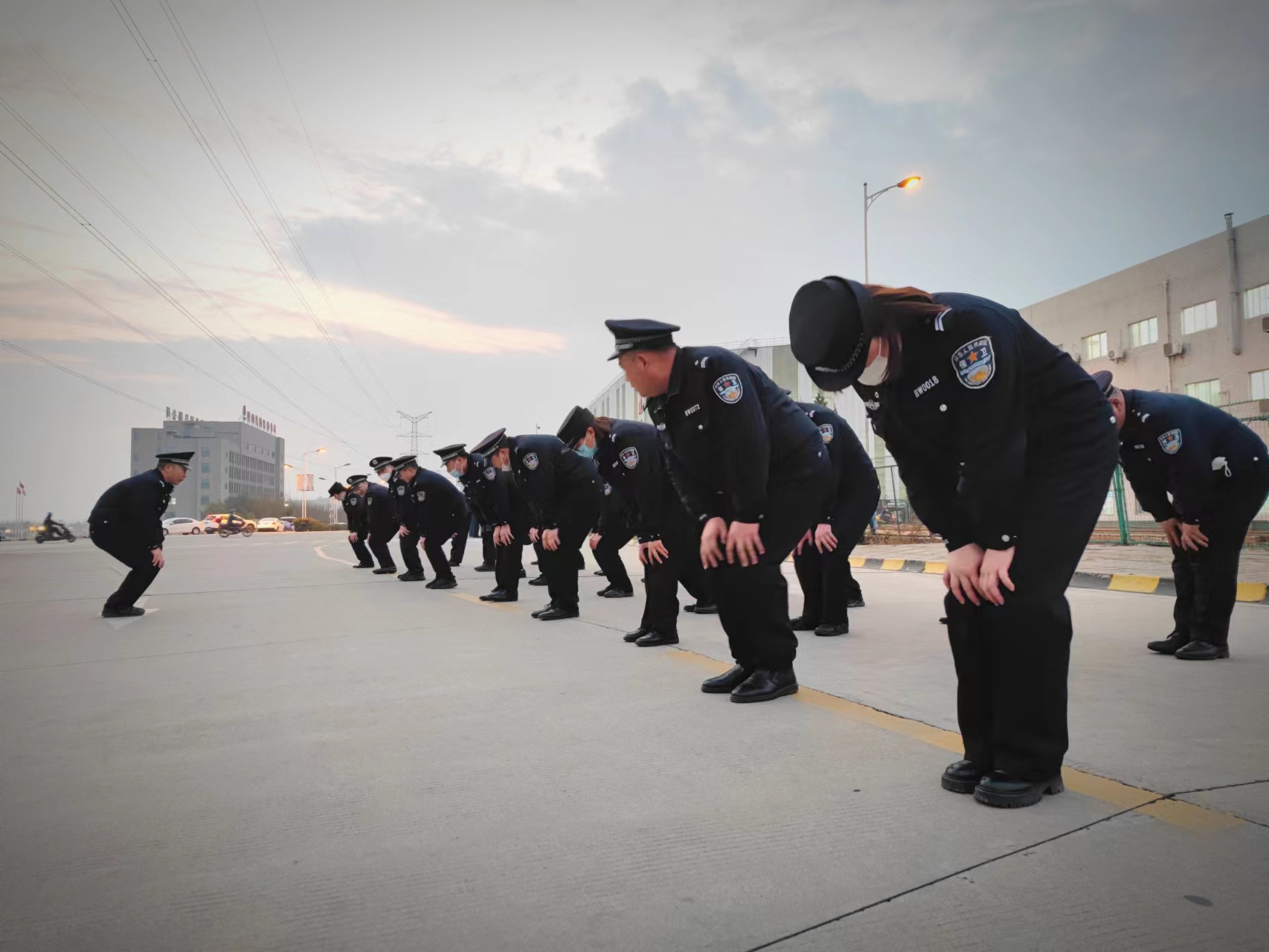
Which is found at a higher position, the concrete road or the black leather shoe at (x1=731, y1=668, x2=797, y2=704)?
the black leather shoe at (x1=731, y1=668, x2=797, y2=704)

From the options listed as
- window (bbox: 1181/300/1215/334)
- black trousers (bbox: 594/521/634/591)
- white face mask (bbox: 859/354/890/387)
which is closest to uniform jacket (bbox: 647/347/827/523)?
white face mask (bbox: 859/354/890/387)

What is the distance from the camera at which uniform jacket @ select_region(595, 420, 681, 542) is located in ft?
18.1

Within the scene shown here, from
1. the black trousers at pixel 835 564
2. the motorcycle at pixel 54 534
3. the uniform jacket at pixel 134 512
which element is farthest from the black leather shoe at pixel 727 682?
the motorcycle at pixel 54 534

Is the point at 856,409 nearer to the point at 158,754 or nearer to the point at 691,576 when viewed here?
the point at 691,576

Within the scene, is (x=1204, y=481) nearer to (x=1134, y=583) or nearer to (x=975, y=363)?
(x=975, y=363)

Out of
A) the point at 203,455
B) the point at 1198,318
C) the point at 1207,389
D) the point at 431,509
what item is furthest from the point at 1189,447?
the point at 203,455

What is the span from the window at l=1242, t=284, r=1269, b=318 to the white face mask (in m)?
29.6

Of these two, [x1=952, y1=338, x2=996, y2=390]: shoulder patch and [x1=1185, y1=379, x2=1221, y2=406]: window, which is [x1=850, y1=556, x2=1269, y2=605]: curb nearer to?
[x1=952, y1=338, x2=996, y2=390]: shoulder patch

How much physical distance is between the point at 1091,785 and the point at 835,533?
3.44 metres

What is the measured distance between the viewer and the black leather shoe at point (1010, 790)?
2.24 metres

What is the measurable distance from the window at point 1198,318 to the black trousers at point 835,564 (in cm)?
2755

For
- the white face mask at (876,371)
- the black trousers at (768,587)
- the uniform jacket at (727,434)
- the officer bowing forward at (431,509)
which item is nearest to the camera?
the white face mask at (876,371)

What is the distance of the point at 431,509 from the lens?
10.4m

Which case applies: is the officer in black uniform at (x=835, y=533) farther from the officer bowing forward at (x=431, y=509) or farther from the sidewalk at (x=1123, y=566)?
the officer bowing forward at (x=431, y=509)
